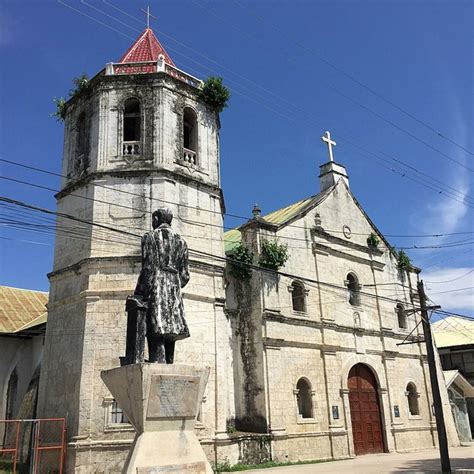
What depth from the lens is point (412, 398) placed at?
24734 millimetres

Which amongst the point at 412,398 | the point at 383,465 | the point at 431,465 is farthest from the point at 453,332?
the point at 383,465

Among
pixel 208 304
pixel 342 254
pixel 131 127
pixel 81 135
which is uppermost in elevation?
pixel 131 127

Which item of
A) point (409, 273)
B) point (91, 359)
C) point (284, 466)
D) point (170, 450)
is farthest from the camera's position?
point (409, 273)

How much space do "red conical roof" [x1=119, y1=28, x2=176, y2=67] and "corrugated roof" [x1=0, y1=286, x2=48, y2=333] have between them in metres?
13.3

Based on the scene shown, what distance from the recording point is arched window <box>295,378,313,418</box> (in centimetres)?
1975

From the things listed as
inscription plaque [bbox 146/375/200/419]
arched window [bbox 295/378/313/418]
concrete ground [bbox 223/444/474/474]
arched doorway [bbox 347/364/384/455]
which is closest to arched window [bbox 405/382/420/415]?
arched doorway [bbox 347/364/384/455]

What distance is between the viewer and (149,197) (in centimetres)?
1684

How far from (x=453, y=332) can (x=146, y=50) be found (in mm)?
27543

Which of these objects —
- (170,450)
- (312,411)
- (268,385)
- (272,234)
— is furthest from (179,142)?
(170,450)

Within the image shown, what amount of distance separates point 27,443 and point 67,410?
3.56 meters

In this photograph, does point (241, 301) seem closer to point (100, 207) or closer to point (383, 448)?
point (100, 207)

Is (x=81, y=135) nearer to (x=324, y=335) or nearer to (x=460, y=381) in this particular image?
(x=324, y=335)

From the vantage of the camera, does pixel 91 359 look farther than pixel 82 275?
No

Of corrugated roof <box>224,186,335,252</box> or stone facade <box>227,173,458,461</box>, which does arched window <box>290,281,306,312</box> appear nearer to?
stone facade <box>227,173,458,461</box>
